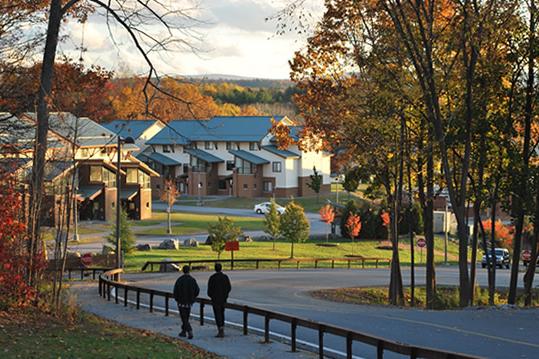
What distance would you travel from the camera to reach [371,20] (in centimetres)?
2995

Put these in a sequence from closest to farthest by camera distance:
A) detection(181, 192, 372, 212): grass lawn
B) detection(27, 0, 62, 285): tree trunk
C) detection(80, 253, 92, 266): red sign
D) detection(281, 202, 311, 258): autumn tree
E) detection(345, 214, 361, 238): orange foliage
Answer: detection(27, 0, 62, 285): tree trunk → detection(80, 253, 92, 266): red sign → detection(281, 202, 311, 258): autumn tree → detection(345, 214, 361, 238): orange foliage → detection(181, 192, 372, 212): grass lawn

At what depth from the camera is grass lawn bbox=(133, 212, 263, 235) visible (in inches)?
2699

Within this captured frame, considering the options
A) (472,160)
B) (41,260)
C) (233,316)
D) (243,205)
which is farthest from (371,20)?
(243,205)

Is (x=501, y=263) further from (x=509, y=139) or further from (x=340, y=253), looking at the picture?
(x=509, y=139)

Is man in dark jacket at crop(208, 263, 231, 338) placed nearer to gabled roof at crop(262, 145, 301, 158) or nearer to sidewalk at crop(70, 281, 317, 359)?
sidewalk at crop(70, 281, 317, 359)

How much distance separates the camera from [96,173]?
249ft

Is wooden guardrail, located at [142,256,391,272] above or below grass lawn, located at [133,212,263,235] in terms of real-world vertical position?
below

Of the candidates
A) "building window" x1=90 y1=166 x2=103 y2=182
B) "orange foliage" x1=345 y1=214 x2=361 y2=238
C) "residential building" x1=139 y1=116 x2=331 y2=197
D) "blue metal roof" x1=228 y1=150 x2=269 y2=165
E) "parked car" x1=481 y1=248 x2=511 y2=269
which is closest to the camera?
"parked car" x1=481 y1=248 x2=511 y2=269

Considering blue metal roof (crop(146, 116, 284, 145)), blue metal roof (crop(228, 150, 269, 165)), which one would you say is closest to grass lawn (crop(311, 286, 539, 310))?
blue metal roof (crop(228, 150, 269, 165))

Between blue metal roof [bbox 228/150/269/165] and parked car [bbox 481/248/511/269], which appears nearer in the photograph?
parked car [bbox 481/248/511/269]

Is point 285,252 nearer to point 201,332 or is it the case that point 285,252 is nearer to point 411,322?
point 411,322

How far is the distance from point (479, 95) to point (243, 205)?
66348 mm

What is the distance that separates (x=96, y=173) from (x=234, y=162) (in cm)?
2908

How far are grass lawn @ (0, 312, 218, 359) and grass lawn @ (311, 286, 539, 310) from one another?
1297cm
